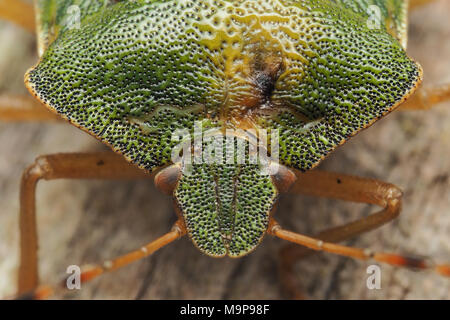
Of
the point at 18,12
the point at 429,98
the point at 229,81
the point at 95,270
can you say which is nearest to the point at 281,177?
the point at 229,81

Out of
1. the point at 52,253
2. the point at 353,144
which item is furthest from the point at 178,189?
the point at 353,144

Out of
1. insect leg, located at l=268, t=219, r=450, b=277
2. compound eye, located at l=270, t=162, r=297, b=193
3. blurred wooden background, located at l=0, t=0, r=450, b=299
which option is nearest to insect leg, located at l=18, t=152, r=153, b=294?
blurred wooden background, located at l=0, t=0, r=450, b=299

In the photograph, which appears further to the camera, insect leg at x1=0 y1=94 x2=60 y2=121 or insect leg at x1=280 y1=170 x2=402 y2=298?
insect leg at x1=0 y1=94 x2=60 y2=121

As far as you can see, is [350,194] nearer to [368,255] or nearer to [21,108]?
[368,255]

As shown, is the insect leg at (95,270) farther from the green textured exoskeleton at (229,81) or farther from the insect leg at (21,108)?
the insect leg at (21,108)

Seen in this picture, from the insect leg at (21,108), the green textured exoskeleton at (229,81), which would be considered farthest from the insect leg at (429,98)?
the insect leg at (21,108)

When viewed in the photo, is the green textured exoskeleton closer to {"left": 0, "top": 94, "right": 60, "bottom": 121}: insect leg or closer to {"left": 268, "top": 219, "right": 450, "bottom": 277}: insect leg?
{"left": 268, "top": 219, "right": 450, "bottom": 277}: insect leg
